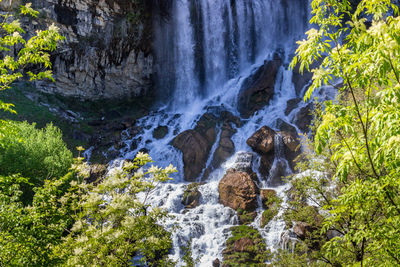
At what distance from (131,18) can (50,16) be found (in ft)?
28.8

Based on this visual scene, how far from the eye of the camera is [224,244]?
44.5 feet

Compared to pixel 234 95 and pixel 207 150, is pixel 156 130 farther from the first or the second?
pixel 234 95

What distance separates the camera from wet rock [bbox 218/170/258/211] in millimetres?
16141

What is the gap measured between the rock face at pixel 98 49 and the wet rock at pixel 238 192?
72.1 ft

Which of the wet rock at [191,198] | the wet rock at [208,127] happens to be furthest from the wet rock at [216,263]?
the wet rock at [208,127]

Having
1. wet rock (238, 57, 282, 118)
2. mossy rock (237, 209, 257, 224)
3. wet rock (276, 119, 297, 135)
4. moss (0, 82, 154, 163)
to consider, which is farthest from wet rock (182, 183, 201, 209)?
wet rock (238, 57, 282, 118)

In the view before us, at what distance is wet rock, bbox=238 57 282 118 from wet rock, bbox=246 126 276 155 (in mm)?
5834

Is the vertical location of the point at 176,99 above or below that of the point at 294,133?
above

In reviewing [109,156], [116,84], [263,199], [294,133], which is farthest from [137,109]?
[263,199]

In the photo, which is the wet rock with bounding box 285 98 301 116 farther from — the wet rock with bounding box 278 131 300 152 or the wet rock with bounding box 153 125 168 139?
the wet rock with bounding box 153 125 168 139

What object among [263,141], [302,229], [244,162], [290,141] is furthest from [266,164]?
[302,229]

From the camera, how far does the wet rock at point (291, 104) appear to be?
83.3ft

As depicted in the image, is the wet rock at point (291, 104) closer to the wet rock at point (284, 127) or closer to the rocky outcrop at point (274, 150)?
the wet rock at point (284, 127)

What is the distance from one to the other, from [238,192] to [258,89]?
14979mm
